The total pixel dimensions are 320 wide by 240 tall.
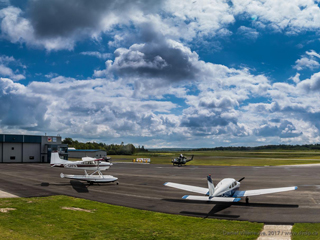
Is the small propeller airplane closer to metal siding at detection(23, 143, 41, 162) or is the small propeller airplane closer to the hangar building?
metal siding at detection(23, 143, 41, 162)

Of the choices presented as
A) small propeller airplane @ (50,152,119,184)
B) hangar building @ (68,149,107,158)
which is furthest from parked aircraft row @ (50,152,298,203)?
hangar building @ (68,149,107,158)

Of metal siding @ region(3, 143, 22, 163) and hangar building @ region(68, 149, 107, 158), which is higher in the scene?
metal siding @ region(3, 143, 22, 163)

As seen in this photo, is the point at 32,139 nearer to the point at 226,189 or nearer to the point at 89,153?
the point at 89,153

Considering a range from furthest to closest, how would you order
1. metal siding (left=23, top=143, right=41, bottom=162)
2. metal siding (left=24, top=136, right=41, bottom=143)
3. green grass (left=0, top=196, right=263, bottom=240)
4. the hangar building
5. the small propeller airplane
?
the hangar building, metal siding (left=24, top=136, right=41, bottom=143), metal siding (left=23, top=143, right=41, bottom=162), the small propeller airplane, green grass (left=0, top=196, right=263, bottom=240)

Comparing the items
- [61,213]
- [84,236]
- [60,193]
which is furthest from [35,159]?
[84,236]

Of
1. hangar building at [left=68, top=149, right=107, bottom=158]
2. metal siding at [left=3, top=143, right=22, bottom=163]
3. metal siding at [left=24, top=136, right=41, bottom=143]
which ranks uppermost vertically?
metal siding at [left=24, top=136, right=41, bottom=143]

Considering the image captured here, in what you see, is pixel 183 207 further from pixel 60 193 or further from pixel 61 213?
→ pixel 60 193

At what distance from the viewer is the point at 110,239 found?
13.3m

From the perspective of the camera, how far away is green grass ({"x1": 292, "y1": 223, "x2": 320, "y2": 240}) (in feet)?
45.3

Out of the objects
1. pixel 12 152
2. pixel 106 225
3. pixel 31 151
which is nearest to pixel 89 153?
pixel 31 151

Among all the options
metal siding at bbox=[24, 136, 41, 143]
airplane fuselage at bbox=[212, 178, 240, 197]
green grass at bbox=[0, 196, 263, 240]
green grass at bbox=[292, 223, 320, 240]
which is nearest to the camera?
green grass at bbox=[292, 223, 320, 240]

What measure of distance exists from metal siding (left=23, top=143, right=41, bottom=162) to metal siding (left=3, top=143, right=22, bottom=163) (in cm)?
163

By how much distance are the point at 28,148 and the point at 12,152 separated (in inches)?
210

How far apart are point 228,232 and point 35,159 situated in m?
93.9
